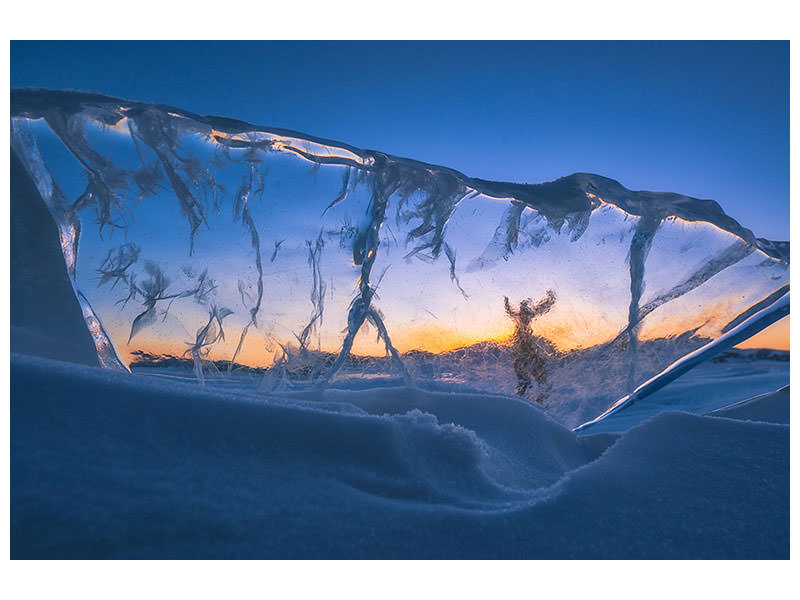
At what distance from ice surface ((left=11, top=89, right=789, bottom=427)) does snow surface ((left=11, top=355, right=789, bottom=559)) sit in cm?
57

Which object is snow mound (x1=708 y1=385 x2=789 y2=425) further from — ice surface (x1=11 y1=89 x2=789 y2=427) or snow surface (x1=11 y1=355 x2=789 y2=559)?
snow surface (x1=11 y1=355 x2=789 y2=559)

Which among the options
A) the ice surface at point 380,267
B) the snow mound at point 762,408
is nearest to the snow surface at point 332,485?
the ice surface at point 380,267

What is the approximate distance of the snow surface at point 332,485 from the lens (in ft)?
2.93

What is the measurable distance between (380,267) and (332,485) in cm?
109

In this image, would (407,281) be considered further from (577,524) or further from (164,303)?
(577,524)

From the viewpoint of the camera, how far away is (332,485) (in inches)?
41.3

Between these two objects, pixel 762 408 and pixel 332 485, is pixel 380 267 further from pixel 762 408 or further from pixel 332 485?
pixel 762 408

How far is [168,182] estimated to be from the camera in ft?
6.57

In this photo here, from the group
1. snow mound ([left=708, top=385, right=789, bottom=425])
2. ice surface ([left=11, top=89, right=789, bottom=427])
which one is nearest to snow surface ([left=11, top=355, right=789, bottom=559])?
ice surface ([left=11, top=89, right=789, bottom=427])

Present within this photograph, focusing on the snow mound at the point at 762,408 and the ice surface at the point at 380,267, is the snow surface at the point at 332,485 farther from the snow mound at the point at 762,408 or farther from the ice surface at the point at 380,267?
the snow mound at the point at 762,408

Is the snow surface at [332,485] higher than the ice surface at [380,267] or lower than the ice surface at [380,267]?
lower

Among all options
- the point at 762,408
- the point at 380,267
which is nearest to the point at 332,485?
the point at 380,267

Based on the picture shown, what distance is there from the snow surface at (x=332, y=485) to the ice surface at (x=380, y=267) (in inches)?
22.5

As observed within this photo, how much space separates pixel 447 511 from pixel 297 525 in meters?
0.31
